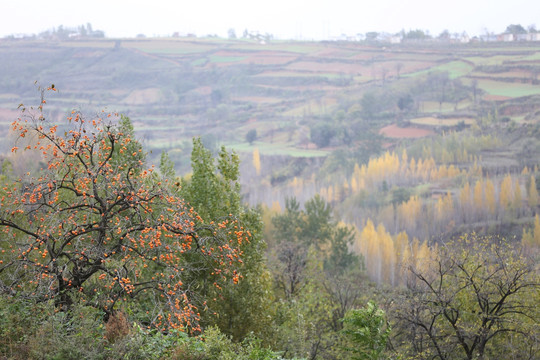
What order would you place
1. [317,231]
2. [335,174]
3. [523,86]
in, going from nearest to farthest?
[317,231]
[335,174]
[523,86]

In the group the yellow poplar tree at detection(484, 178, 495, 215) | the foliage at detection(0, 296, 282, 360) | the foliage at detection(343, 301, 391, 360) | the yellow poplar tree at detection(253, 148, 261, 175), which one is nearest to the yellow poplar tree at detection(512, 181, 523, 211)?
the yellow poplar tree at detection(484, 178, 495, 215)

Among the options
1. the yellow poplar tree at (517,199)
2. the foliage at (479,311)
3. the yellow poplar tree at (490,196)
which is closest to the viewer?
the foliage at (479,311)

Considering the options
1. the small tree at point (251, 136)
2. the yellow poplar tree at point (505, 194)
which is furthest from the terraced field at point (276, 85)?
the yellow poplar tree at point (505, 194)

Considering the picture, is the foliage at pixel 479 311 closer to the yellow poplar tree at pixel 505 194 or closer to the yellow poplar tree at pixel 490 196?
the yellow poplar tree at pixel 490 196

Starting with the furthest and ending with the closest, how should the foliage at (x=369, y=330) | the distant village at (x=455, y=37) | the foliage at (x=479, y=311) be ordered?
the distant village at (x=455, y=37)
the foliage at (x=479, y=311)
the foliage at (x=369, y=330)

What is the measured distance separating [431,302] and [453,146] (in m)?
85.5

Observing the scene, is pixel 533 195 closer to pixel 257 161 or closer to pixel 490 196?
pixel 490 196

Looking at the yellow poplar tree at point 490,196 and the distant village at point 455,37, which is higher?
the distant village at point 455,37

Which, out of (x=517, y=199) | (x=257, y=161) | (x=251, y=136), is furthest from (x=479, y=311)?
(x=251, y=136)

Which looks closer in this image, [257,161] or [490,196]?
[490,196]

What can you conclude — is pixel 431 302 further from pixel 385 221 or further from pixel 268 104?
pixel 268 104

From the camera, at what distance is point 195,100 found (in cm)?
18550

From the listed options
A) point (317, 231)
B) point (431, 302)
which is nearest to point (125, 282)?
point (431, 302)

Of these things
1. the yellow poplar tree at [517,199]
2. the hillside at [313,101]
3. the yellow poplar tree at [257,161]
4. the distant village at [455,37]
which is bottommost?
the yellow poplar tree at [257,161]
